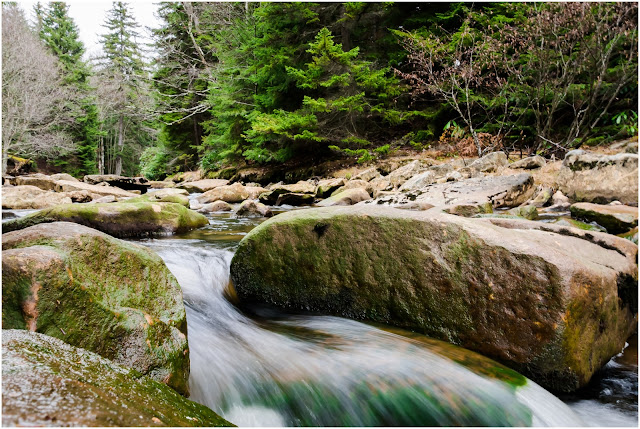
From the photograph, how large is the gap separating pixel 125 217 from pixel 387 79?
417 inches

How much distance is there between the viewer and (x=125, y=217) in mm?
5148

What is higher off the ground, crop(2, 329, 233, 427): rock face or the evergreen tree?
the evergreen tree

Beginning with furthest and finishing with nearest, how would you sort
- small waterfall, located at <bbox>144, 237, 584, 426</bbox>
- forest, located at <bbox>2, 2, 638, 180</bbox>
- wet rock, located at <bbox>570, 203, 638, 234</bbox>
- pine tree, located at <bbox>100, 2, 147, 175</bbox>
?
pine tree, located at <bbox>100, 2, 147, 175</bbox> < forest, located at <bbox>2, 2, 638, 180</bbox> < wet rock, located at <bbox>570, 203, 638, 234</bbox> < small waterfall, located at <bbox>144, 237, 584, 426</bbox>

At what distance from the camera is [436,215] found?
2688mm

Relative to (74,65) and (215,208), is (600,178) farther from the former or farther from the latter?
(74,65)

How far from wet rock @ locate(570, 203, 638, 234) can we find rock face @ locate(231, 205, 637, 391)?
1575 mm

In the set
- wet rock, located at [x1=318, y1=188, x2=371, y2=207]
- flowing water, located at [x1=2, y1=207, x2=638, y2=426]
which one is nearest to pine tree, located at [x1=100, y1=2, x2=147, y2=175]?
wet rock, located at [x1=318, y1=188, x2=371, y2=207]

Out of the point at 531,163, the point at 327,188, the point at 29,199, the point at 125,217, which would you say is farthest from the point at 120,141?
the point at 531,163

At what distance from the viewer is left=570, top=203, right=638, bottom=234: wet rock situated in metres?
4.21

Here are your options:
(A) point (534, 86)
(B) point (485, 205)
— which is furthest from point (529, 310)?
(A) point (534, 86)

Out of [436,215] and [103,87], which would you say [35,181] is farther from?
[436,215]

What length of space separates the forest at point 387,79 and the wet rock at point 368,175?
822 millimetres

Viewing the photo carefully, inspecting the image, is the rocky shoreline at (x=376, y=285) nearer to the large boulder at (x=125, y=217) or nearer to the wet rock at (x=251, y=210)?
the large boulder at (x=125, y=217)

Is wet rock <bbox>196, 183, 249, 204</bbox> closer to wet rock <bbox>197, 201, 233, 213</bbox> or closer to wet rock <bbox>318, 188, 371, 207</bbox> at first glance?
wet rock <bbox>197, 201, 233, 213</bbox>
